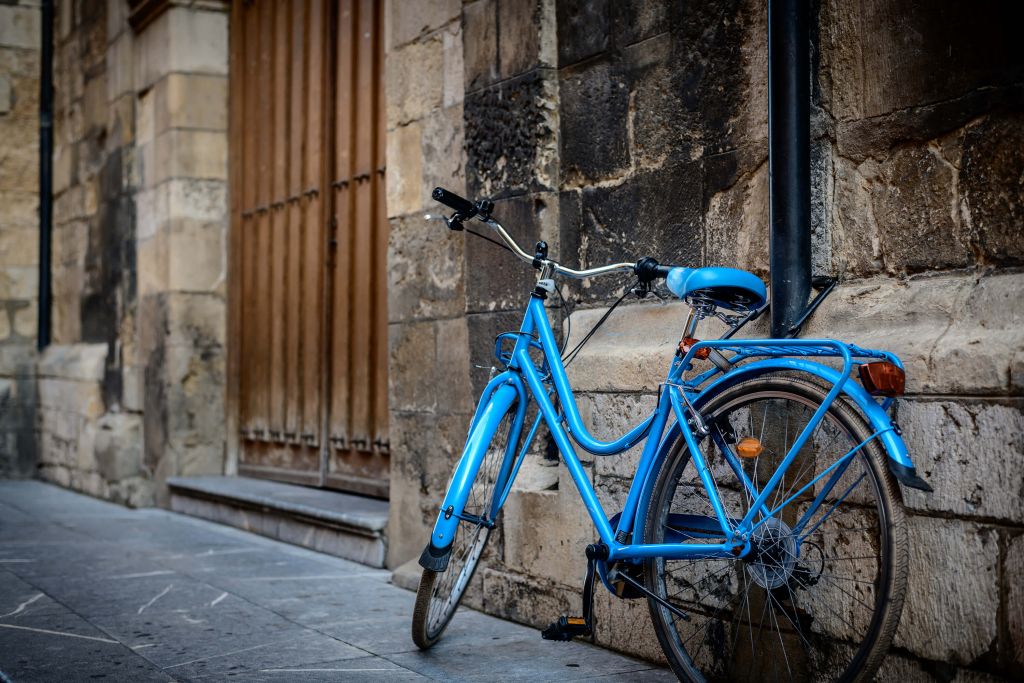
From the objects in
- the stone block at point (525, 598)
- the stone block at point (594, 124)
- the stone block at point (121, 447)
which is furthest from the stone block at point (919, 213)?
the stone block at point (121, 447)

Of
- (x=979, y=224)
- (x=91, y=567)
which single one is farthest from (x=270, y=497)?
(x=979, y=224)

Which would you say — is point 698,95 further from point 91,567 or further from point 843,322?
point 91,567

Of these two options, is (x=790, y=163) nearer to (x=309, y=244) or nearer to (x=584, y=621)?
(x=584, y=621)

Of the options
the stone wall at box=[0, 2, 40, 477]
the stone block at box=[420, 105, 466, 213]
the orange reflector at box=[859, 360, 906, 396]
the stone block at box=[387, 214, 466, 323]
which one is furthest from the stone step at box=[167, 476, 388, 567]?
the stone wall at box=[0, 2, 40, 477]

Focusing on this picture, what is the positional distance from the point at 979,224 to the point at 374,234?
3412mm

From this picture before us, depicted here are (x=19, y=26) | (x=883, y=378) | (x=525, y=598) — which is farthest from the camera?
(x=19, y=26)

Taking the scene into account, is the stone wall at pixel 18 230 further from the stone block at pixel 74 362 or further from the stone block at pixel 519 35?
the stone block at pixel 519 35

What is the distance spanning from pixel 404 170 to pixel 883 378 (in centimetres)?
285

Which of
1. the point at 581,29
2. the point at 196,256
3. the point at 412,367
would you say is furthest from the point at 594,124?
the point at 196,256

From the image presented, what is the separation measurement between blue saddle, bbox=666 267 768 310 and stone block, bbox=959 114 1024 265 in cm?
51

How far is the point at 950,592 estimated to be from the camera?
2623 millimetres

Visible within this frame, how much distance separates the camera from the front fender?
2.36 meters

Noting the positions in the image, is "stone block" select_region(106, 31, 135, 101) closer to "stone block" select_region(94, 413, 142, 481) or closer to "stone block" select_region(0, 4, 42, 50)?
"stone block" select_region(0, 4, 42, 50)

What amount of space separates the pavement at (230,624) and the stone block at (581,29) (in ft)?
6.10
